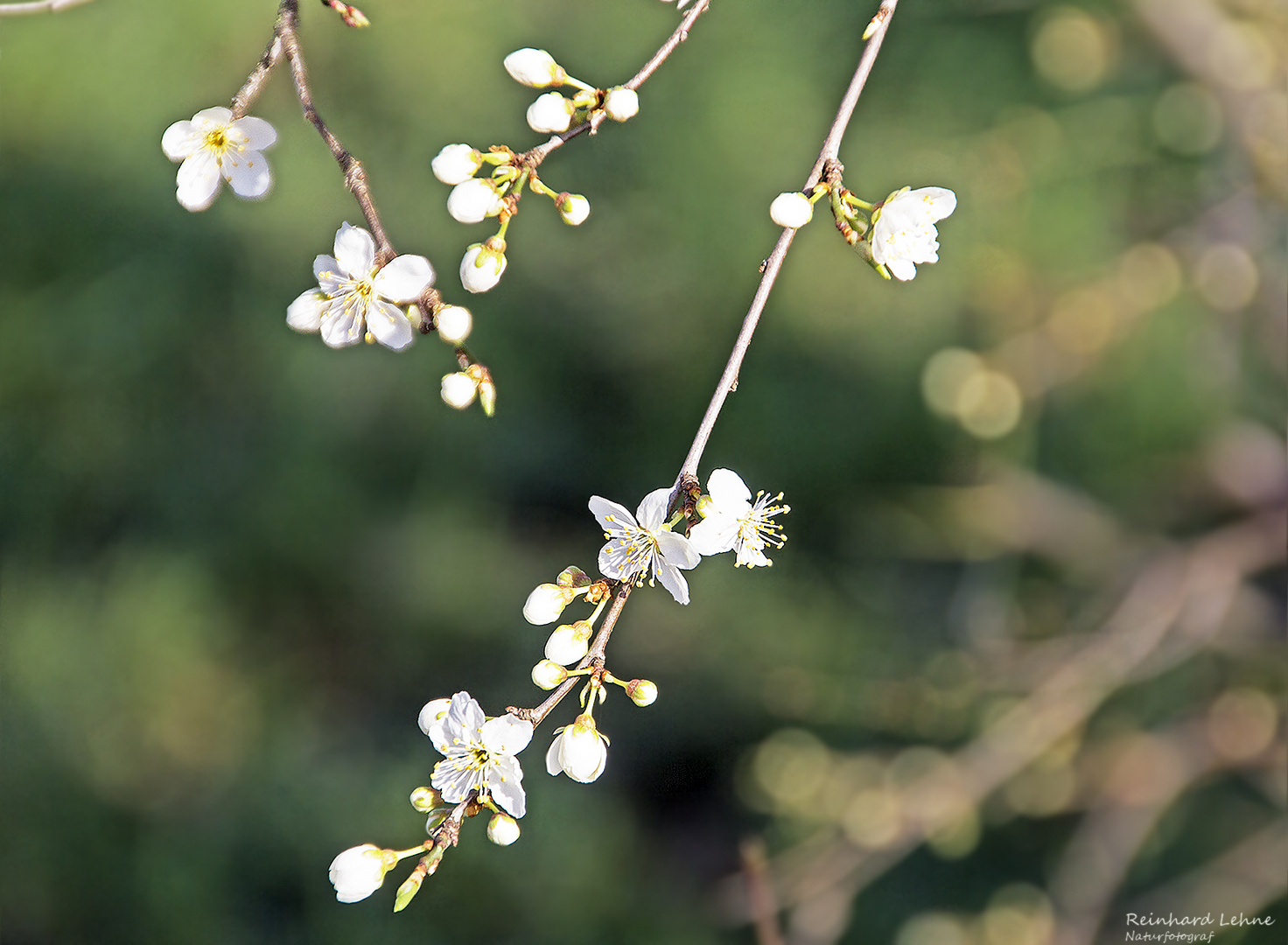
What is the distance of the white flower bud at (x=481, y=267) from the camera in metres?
0.95

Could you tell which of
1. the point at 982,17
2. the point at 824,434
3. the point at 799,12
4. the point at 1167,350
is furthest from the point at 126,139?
the point at 1167,350

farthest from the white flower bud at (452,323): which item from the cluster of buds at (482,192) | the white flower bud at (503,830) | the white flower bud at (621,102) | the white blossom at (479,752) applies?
the white flower bud at (503,830)

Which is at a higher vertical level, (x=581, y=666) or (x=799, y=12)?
(x=799, y=12)

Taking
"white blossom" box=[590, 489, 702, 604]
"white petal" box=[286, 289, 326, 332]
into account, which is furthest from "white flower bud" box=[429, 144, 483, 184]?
"white blossom" box=[590, 489, 702, 604]

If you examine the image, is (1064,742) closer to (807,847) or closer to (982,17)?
(807,847)

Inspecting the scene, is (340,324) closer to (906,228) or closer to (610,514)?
(610,514)

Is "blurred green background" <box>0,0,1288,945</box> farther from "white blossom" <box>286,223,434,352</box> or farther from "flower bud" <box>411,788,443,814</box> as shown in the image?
"white blossom" <box>286,223,434,352</box>

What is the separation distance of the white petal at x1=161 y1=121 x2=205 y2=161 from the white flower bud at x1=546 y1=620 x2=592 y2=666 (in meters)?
0.69

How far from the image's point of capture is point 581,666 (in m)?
0.95

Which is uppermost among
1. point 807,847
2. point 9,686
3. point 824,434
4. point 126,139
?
point 126,139

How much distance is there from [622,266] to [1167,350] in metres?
1.41

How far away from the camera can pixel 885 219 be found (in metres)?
1.02

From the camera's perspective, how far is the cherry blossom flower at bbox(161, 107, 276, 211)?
110cm

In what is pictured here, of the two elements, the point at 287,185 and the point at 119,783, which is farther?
the point at 287,185
